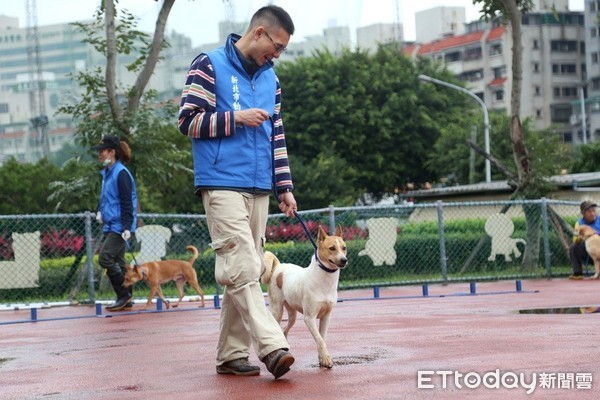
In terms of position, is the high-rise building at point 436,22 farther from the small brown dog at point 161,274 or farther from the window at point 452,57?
the small brown dog at point 161,274

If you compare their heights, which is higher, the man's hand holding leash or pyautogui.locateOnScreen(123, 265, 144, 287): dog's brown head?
the man's hand holding leash

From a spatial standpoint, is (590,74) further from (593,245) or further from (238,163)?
(238,163)

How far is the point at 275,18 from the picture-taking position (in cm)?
726

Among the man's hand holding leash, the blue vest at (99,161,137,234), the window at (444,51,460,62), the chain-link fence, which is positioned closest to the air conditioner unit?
the window at (444,51,460,62)

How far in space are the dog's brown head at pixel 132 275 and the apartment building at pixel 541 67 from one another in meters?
90.9

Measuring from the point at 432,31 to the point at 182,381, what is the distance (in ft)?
434

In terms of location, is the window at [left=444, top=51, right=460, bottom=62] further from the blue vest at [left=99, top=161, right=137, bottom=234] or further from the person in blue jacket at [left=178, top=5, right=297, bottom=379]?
the person in blue jacket at [left=178, top=5, right=297, bottom=379]

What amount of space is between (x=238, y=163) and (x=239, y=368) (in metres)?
1.25

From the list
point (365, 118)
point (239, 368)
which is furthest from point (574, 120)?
point (239, 368)

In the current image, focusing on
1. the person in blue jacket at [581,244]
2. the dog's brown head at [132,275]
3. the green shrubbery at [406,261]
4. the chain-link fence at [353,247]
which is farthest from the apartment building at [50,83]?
the dog's brown head at [132,275]

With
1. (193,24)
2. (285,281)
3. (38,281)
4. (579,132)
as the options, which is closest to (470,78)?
(579,132)

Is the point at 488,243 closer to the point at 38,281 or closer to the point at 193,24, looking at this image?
the point at 38,281

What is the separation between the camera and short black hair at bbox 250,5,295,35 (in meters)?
7.26

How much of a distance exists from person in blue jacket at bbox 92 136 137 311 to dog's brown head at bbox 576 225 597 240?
30.4ft
